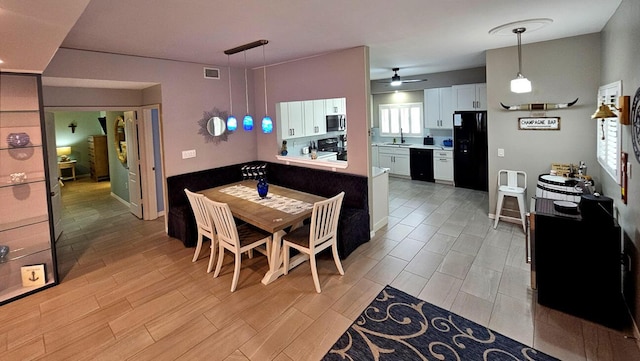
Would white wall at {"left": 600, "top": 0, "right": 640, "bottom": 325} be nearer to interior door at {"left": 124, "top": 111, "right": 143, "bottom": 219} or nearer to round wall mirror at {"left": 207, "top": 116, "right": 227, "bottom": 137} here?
round wall mirror at {"left": 207, "top": 116, "right": 227, "bottom": 137}

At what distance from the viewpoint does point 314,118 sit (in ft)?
22.6

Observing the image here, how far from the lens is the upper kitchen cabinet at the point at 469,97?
22.2 ft

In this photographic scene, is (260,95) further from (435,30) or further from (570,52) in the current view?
(570,52)

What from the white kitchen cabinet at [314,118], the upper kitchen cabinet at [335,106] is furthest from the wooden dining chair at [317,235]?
the upper kitchen cabinet at [335,106]

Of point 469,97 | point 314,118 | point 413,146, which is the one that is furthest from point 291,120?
point 469,97

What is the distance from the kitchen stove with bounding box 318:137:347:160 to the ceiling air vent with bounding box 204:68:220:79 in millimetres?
2963

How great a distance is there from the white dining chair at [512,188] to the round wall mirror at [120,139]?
6927 millimetres

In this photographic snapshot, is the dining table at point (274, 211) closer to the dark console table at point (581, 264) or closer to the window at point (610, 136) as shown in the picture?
the dark console table at point (581, 264)

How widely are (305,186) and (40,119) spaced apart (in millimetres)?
3230

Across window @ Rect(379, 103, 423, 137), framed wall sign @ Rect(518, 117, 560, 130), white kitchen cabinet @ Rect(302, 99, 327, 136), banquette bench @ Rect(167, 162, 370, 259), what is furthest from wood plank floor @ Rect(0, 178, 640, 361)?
window @ Rect(379, 103, 423, 137)

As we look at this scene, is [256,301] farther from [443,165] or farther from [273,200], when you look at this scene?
[443,165]

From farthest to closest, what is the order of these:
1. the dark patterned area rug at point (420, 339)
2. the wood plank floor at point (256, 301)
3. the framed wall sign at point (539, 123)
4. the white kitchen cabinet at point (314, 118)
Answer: the white kitchen cabinet at point (314, 118) → the framed wall sign at point (539, 123) → the wood plank floor at point (256, 301) → the dark patterned area rug at point (420, 339)

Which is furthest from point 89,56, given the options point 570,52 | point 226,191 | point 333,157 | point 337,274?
point 570,52

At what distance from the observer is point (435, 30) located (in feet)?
11.7
